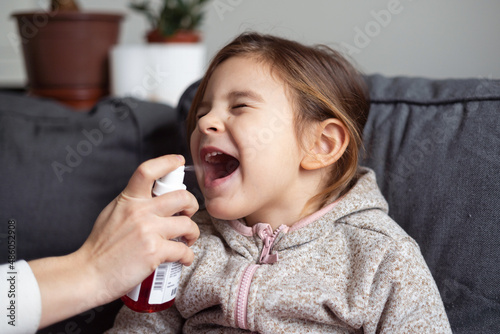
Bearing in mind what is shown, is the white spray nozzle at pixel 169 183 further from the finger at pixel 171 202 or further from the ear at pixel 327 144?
the ear at pixel 327 144

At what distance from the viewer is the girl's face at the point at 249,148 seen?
862mm

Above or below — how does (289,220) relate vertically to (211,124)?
below

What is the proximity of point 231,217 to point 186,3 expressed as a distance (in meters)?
1.28

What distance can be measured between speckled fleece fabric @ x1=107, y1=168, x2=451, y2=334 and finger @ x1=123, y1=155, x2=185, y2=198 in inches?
9.3

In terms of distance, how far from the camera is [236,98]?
0.90 meters

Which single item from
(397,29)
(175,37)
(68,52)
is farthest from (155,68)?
(397,29)

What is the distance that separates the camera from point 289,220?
95cm

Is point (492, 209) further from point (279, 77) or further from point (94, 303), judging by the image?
point (94, 303)

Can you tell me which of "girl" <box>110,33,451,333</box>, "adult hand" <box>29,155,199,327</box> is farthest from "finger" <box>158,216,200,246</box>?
"girl" <box>110,33,451,333</box>

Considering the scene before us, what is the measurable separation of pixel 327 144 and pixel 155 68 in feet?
3.59

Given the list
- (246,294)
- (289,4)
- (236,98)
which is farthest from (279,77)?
(289,4)

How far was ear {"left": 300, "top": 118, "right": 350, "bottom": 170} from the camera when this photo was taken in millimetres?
929

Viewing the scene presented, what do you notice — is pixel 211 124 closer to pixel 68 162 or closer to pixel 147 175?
pixel 147 175

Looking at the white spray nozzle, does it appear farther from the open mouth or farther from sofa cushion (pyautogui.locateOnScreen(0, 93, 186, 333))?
sofa cushion (pyautogui.locateOnScreen(0, 93, 186, 333))
